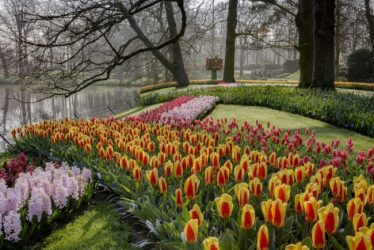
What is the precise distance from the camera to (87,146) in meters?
5.60

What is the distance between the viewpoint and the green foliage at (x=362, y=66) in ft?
88.3

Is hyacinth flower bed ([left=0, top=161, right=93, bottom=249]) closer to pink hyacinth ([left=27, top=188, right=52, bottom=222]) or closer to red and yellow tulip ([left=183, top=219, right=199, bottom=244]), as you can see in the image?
pink hyacinth ([left=27, top=188, right=52, bottom=222])

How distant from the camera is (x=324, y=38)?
47.0ft

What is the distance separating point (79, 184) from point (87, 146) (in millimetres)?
973

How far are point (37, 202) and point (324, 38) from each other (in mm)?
12825

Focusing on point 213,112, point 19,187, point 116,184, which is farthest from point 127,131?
point 213,112

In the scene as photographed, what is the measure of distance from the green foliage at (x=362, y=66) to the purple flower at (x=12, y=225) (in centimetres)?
2720

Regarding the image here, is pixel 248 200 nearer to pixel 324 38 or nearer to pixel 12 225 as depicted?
pixel 12 225

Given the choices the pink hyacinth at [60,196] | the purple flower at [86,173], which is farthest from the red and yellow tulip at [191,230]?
the purple flower at [86,173]

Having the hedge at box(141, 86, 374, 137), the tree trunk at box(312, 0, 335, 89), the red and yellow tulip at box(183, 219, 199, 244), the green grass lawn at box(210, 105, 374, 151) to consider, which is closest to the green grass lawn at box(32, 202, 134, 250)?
the red and yellow tulip at box(183, 219, 199, 244)

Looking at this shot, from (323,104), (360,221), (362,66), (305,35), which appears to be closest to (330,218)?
(360,221)

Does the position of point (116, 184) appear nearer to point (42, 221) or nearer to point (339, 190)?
A: point (42, 221)

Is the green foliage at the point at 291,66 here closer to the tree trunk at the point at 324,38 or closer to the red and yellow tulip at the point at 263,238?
the tree trunk at the point at 324,38

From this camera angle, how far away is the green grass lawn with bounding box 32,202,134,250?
3.73m
